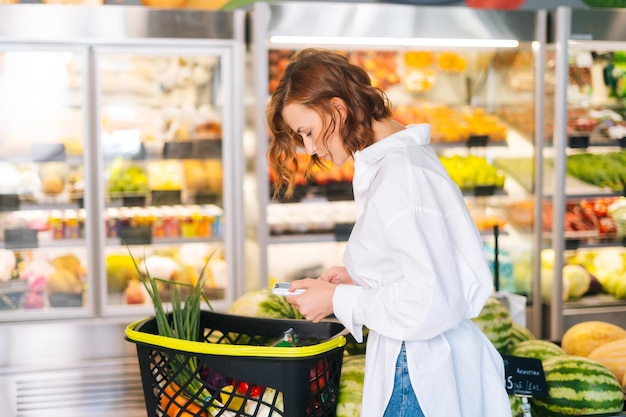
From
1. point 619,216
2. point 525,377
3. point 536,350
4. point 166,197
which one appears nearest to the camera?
point 525,377

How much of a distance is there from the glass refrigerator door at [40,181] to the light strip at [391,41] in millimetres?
1144

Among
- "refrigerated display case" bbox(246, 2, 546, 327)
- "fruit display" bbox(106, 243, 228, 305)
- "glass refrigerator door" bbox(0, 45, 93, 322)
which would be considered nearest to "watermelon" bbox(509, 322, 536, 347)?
"refrigerated display case" bbox(246, 2, 546, 327)

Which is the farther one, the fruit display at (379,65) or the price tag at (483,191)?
the fruit display at (379,65)

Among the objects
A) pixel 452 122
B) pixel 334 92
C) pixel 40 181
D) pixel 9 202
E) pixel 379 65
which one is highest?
pixel 379 65

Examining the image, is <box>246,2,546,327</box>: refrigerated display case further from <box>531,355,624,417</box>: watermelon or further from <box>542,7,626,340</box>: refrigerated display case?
<box>531,355,624,417</box>: watermelon

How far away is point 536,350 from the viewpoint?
212 centimetres

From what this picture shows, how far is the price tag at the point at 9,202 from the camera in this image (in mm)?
4207

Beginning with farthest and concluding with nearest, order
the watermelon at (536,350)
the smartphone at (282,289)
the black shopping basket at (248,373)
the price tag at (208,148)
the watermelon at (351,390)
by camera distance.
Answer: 1. the price tag at (208,148)
2. the watermelon at (536,350)
3. the watermelon at (351,390)
4. the smartphone at (282,289)
5. the black shopping basket at (248,373)

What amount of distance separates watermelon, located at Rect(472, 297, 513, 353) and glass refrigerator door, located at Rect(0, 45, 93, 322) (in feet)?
8.63

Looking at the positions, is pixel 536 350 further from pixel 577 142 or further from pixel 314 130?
pixel 577 142

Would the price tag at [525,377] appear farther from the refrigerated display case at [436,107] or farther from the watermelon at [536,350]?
the refrigerated display case at [436,107]

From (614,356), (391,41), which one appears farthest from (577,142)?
(614,356)

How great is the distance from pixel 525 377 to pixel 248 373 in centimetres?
79

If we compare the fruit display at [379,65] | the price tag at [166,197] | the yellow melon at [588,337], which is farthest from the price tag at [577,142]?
the yellow melon at [588,337]
